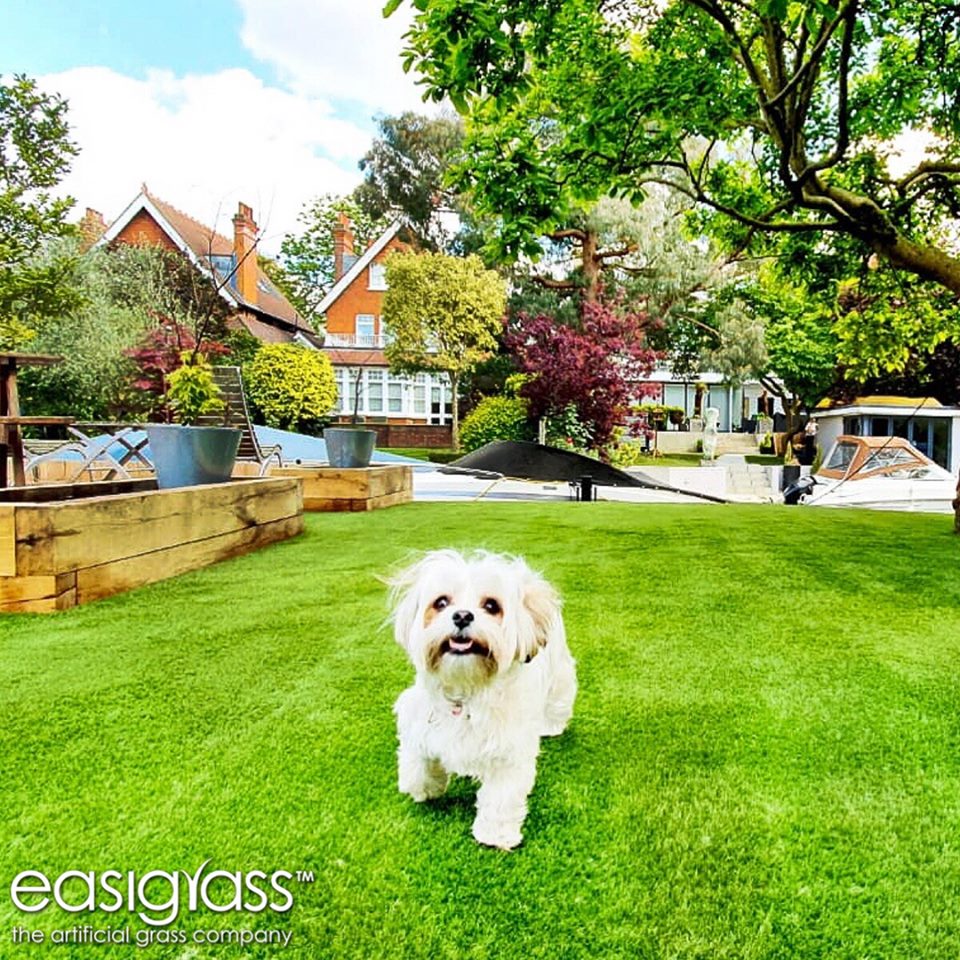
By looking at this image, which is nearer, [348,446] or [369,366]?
[348,446]

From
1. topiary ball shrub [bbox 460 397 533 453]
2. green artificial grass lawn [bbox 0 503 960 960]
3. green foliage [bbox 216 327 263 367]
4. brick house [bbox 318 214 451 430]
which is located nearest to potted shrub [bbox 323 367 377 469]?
green artificial grass lawn [bbox 0 503 960 960]

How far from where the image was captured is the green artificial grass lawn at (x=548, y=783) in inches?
42.4

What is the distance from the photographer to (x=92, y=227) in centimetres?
1748

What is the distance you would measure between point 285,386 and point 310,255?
16.4 meters

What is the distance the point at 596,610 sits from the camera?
8.86ft

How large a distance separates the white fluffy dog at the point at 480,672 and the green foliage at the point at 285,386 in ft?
47.6

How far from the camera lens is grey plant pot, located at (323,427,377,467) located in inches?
236

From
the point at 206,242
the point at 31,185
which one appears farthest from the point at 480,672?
the point at 206,242

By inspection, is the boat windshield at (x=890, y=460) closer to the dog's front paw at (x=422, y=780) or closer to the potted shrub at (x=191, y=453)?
the potted shrub at (x=191, y=453)

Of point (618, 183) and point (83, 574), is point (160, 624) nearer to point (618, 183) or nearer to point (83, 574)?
point (83, 574)

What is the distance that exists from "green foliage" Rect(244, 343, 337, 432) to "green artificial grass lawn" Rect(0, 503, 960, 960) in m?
12.9

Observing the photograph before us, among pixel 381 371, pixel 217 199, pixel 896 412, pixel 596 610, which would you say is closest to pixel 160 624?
pixel 596 610

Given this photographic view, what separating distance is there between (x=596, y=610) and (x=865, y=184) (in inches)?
222

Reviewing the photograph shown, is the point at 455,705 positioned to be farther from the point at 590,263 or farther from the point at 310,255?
the point at 310,255
